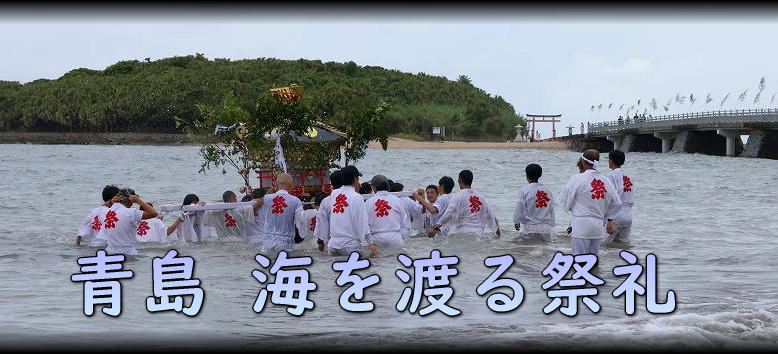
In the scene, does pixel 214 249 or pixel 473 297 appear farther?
pixel 214 249

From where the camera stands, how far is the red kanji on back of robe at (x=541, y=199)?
16.0 m

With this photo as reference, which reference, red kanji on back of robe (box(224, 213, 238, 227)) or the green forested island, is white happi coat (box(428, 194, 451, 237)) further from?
the green forested island

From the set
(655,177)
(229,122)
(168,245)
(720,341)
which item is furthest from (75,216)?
(655,177)

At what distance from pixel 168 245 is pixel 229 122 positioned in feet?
12.1

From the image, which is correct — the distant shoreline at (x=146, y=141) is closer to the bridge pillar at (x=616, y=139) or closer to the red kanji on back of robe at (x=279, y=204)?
the bridge pillar at (x=616, y=139)

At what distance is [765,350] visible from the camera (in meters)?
8.70

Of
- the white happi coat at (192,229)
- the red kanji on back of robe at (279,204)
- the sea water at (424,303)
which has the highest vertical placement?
the red kanji on back of robe at (279,204)

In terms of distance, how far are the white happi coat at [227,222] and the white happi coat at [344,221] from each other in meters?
3.48

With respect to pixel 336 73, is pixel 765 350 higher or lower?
lower

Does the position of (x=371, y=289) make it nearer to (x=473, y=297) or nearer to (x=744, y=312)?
(x=473, y=297)

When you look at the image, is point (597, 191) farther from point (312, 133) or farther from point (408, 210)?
point (312, 133)

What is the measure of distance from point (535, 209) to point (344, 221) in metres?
4.03

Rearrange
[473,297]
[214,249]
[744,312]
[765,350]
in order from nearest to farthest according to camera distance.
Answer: [765,350] < [744,312] < [473,297] < [214,249]

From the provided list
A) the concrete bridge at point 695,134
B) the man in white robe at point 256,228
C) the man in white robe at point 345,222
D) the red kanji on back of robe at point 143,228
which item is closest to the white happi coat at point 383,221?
the man in white robe at point 345,222
